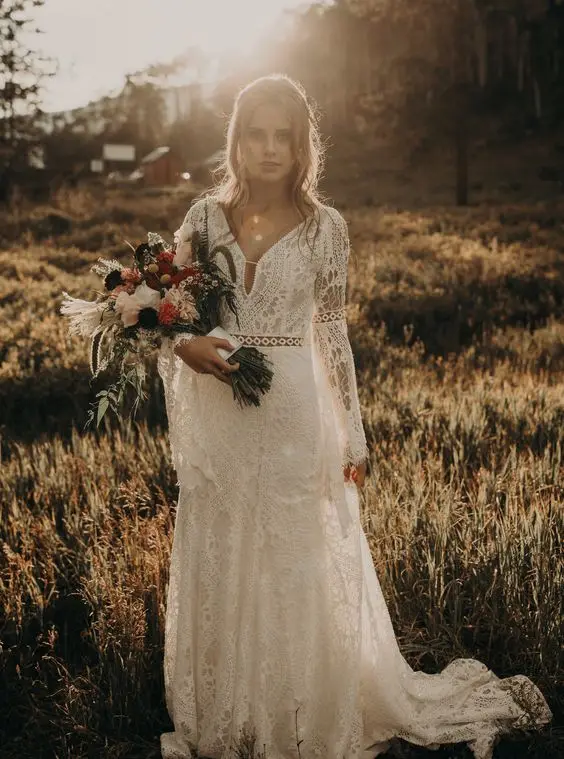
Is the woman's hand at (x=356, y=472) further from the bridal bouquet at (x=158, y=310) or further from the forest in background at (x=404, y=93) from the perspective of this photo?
the forest in background at (x=404, y=93)

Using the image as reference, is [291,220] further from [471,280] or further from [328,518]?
[471,280]

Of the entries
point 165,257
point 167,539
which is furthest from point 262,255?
point 167,539

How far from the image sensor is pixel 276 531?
3059mm

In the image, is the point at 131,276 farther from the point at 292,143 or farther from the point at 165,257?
the point at 292,143

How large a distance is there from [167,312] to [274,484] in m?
0.76

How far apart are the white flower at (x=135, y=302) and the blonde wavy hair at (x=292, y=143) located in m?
0.51

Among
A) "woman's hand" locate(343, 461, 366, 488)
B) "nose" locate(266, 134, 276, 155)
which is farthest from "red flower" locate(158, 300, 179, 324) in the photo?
"woman's hand" locate(343, 461, 366, 488)

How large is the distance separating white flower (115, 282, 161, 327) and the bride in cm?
22

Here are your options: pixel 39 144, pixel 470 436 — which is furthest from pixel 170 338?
pixel 39 144

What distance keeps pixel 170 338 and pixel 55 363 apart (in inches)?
291

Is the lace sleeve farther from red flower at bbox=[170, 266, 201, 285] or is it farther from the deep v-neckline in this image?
red flower at bbox=[170, 266, 201, 285]

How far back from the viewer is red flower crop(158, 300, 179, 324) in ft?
9.27

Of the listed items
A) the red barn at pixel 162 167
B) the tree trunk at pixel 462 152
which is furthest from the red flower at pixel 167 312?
the red barn at pixel 162 167

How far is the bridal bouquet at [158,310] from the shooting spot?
2.86 m
